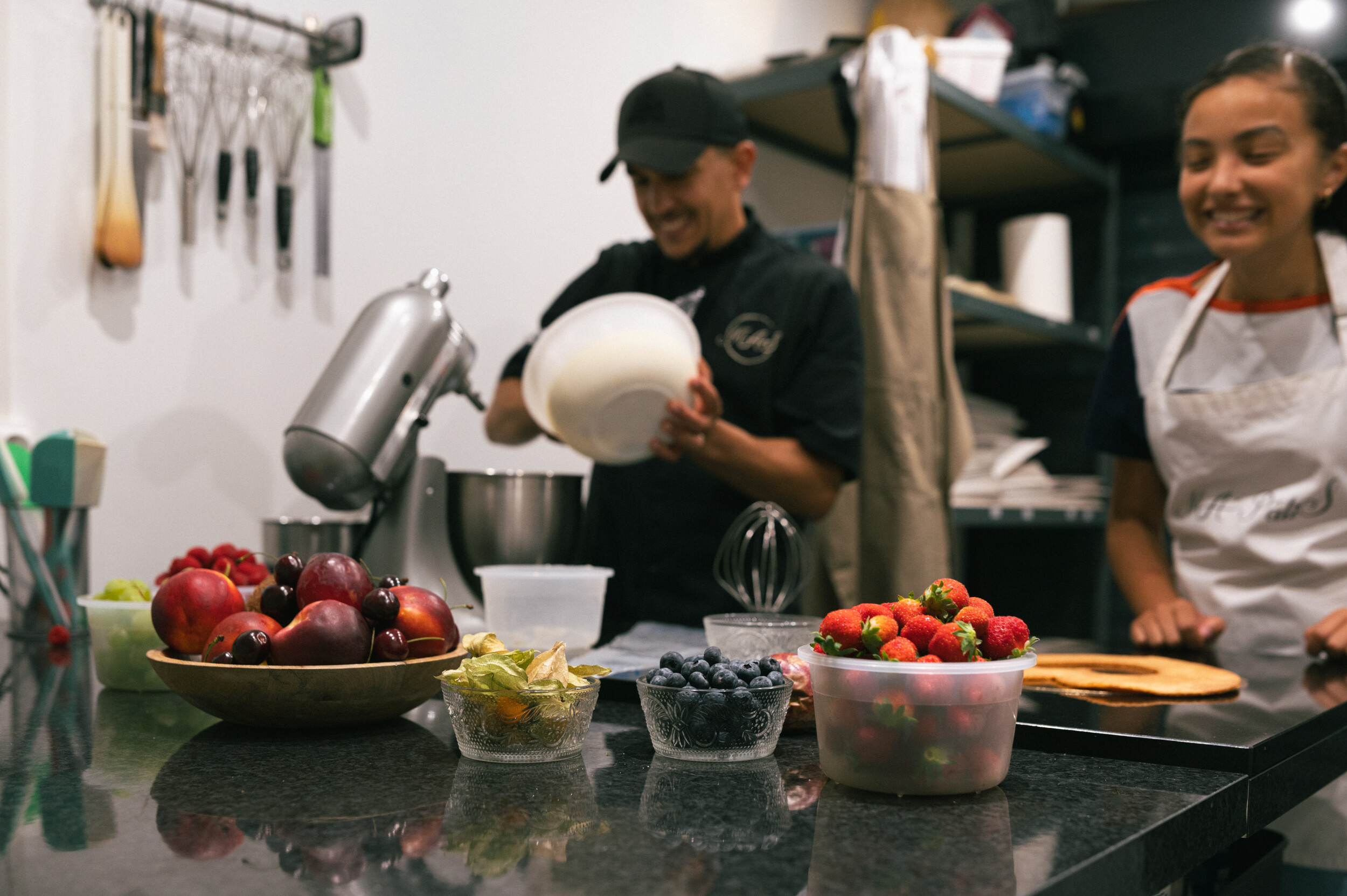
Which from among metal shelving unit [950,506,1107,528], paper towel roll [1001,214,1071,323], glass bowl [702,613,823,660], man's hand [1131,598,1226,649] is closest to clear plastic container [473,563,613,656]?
glass bowl [702,613,823,660]

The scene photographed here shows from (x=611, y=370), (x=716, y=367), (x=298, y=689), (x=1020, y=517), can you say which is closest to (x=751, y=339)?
(x=716, y=367)

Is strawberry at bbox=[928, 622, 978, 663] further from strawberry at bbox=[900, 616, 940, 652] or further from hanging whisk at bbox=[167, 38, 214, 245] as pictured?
hanging whisk at bbox=[167, 38, 214, 245]

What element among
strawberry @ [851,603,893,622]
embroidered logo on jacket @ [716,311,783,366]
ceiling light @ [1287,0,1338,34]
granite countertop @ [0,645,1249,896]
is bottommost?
granite countertop @ [0,645,1249,896]

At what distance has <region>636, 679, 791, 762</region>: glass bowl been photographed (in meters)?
0.79

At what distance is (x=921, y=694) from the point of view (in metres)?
0.70

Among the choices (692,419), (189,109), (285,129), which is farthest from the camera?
(285,129)

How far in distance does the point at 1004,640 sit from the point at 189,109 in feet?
5.52

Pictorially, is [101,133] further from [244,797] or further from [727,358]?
[244,797]

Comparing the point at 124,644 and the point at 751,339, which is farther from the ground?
the point at 751,339

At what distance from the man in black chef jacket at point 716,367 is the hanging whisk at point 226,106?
565mm

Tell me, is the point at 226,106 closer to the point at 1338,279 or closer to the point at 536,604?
the point at 536,604

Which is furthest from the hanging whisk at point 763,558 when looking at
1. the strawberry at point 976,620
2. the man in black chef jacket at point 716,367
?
the strawberry at point 976,620

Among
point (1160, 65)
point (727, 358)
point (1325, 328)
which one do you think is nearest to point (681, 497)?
point (727, 358)

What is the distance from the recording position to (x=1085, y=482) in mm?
3211
